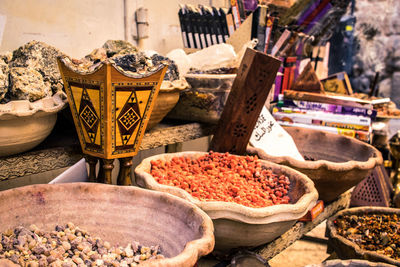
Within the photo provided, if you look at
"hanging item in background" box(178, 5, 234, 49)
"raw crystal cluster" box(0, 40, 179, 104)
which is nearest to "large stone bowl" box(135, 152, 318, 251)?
"raw crystal cluster" box(0, 40, 179, 104)

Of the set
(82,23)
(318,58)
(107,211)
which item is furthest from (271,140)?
(318,58)

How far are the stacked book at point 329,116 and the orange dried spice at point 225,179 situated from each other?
0.89m

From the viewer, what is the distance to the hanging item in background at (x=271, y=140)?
1.48 meters

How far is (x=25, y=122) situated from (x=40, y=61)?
0.79 feet

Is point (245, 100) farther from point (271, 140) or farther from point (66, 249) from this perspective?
point (66, 249)

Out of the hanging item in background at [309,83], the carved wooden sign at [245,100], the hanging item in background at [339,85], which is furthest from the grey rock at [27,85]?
the hanging item in background at [339,85]

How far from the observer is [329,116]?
78.1 inches

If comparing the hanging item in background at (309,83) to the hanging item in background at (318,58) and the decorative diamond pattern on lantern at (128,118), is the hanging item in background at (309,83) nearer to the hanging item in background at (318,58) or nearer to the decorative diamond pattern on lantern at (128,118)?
the hanging item in background at (318,58)

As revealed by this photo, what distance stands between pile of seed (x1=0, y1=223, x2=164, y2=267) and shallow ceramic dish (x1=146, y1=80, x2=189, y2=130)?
47 centimetres

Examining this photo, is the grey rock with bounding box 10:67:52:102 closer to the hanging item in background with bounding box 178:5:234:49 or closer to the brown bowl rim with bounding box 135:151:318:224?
the brown bowl rim with bounding box 135:151:318:224

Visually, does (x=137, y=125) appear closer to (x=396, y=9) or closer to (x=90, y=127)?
(x=90, y=127)

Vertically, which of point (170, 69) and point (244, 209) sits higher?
point (170, 69)

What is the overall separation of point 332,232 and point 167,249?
0.91m

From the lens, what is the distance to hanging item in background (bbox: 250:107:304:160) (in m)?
1.48
